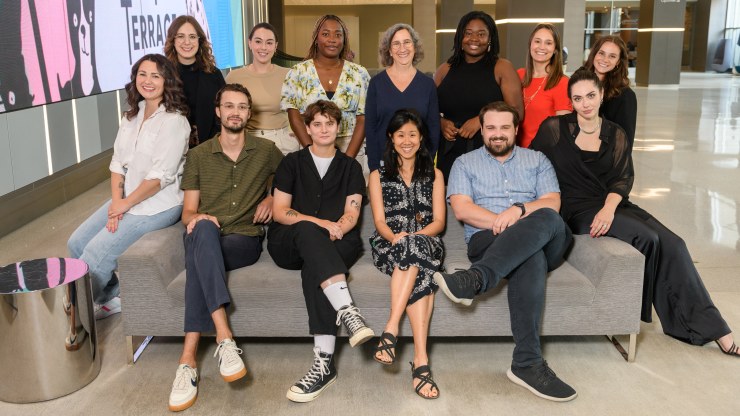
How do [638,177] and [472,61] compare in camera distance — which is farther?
[638,177]

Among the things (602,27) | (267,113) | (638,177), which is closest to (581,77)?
(267,113)

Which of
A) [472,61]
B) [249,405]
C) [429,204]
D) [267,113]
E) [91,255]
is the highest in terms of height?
[472,61]

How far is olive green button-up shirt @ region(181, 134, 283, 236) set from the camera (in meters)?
3.45

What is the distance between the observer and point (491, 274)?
9.68 feet

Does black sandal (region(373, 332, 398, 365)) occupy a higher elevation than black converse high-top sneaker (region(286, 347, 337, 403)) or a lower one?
higher

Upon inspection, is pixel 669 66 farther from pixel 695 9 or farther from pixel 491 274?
pixel 491 274

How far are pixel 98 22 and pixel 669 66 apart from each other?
19.2 m

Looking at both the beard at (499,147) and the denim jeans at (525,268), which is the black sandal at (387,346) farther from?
the beard at (499,147)

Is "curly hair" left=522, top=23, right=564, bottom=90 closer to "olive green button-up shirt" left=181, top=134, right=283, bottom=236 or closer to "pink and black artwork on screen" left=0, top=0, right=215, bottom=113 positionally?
"olive green button-up shirt" left=181, top=134, right=283, bottom=236

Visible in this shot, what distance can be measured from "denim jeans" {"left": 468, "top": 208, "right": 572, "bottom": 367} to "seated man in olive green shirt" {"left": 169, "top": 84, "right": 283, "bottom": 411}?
3.57ft

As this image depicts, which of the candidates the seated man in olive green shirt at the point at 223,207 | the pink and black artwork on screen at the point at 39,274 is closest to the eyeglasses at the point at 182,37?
the seated man in olive green shirt at the point at 223,207

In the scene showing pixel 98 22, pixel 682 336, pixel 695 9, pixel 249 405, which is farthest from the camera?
pixel 695 9

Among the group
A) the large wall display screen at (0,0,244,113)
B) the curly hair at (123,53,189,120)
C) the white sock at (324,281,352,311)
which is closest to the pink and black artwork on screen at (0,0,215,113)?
the large wall display screen at (0,0,244,113)

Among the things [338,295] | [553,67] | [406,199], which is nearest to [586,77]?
[553,67]
